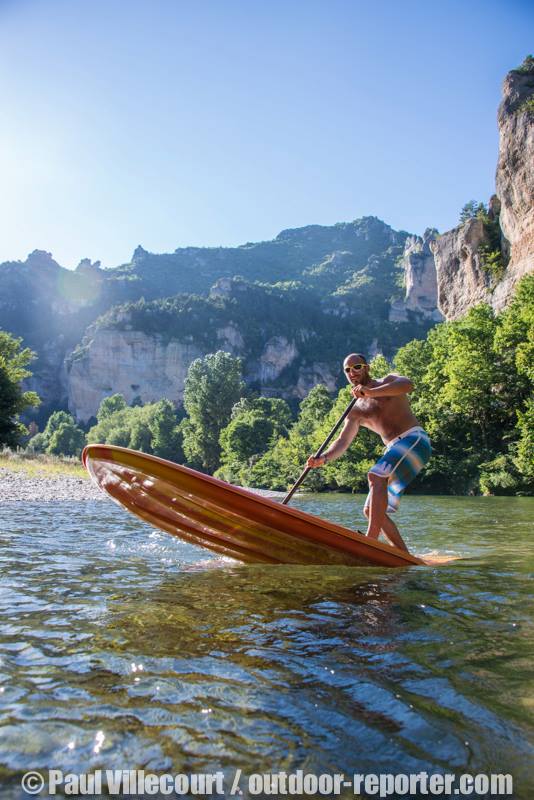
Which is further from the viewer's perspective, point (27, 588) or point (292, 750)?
point (27, 588)

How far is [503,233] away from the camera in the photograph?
1613 inches

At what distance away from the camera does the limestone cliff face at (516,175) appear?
3656 cm

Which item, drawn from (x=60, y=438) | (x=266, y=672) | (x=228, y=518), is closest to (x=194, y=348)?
(x=60, y=438)

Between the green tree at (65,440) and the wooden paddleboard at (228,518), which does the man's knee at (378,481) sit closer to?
the wooden paddleboard at (228,518)

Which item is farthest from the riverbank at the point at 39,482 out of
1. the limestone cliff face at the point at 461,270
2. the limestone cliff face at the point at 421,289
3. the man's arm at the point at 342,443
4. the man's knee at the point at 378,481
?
the limestone cliff face at the point at 421,289

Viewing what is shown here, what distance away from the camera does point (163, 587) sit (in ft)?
14.3

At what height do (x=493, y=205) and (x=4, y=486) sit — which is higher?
(x=493, y=205)

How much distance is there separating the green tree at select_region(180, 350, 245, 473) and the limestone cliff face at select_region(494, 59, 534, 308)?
4108 centimetres

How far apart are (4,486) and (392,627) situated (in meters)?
15.3

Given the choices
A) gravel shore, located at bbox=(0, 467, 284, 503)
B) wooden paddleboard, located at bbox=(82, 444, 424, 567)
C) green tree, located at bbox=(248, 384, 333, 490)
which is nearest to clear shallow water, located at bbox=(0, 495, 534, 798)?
wooden paddleboard, located at bbox=(82, 444, 424, 567)

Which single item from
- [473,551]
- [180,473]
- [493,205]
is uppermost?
[493,205]

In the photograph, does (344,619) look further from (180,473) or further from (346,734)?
(180,473)

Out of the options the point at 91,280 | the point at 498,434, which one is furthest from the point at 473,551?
the point at 91,280

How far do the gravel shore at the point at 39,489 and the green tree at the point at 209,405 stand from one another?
162 feet
